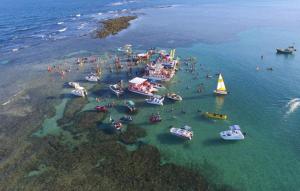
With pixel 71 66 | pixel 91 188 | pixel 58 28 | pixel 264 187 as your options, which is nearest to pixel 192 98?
pixel 264 187

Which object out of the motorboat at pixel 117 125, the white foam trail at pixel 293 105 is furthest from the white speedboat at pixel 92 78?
the white foam trail at pixel 293 105

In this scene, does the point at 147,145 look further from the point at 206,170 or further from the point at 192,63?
the point at 192,63

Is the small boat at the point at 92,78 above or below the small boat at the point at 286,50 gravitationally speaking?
below

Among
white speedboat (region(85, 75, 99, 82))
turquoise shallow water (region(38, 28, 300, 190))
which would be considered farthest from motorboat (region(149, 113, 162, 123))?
white speedboat (region(85, 75, 99, 82))

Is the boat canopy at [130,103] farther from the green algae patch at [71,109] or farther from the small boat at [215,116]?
the small boat at [215,116]

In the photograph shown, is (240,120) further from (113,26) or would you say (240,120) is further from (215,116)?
(113,26)

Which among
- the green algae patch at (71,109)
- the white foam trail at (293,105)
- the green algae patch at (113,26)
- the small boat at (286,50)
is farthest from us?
the green algae patch at (113,26)

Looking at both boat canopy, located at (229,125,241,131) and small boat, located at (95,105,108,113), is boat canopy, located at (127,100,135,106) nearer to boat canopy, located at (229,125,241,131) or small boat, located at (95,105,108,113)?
small boat, located at (95,105,108,113)
